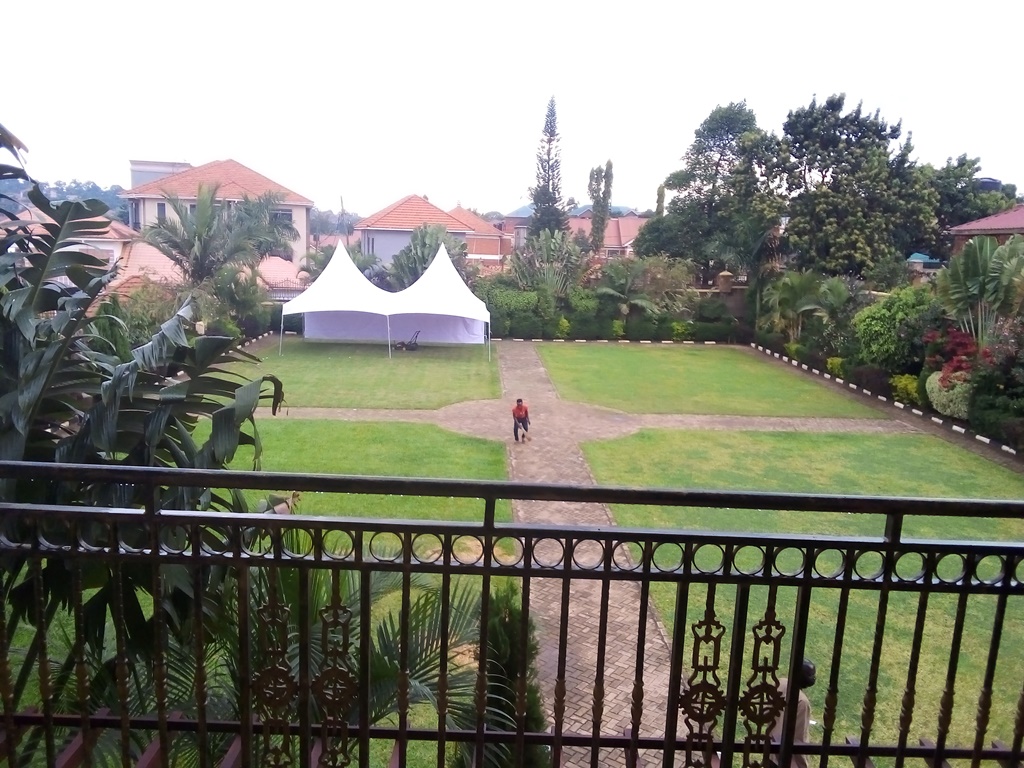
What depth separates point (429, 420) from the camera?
1261 cm

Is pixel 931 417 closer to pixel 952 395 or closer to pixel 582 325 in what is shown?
pixel 952 395

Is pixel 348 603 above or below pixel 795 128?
below

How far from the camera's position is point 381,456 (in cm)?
1027

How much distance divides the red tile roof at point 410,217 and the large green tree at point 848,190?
15.8 m

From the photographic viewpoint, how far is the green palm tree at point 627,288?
24188mm

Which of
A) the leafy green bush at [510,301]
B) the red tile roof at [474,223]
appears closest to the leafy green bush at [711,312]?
the leafy green bush at [510,301]

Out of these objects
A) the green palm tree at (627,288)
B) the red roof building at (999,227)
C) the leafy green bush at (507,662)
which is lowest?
the leafy green bush at (507,662)

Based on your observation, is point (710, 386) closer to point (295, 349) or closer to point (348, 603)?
point (295, 349)

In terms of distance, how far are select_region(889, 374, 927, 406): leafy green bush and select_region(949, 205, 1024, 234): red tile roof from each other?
7760 mm

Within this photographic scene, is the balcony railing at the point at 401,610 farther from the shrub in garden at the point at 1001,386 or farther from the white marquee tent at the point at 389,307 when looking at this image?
the white marquee tent at the point at 389,307

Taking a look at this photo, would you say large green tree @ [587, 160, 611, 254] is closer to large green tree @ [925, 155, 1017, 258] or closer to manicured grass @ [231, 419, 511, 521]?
large green tree @ [925, 155, 1017, 258]

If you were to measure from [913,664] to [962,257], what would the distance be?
14001 millimetres

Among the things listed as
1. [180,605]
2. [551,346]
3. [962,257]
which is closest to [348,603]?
[180,605]

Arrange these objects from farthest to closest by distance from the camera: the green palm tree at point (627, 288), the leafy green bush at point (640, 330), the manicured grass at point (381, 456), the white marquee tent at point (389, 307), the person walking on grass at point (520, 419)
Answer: the leafy green bush at point (640, 330) → the green palm tree at point (627, 288) → the white marquee tent at point (389, 307) → the person walking on grass at point (520, 419) → the manicured grass at point (381, 456)
